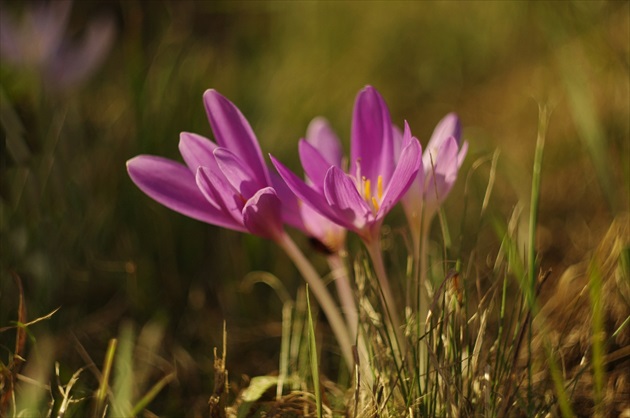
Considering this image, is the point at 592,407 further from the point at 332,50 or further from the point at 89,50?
the point at 332,50

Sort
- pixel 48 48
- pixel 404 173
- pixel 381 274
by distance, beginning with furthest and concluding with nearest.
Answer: pixel 48 48 < pixel 381 274 < pixel 404 173

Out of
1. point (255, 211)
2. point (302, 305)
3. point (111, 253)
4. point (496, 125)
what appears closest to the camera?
point (255, 211)

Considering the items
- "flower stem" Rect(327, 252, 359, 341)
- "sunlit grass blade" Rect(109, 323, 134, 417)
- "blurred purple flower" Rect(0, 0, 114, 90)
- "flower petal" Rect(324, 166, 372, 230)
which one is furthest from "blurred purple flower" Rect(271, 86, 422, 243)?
"blurred purple flower" Rect(0, 0, 114, 90)

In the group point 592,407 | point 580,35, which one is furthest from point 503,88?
point 592,407

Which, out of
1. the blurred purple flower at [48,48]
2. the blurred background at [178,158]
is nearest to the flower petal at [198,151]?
the blurred background at [178,158]

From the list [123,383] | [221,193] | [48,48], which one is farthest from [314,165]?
[48,48]

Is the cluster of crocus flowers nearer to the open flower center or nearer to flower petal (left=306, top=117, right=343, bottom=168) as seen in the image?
the open flower center

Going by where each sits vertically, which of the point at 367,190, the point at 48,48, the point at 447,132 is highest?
the point at 48,48

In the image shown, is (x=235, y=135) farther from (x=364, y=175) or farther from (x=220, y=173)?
(x=364, y=175)
